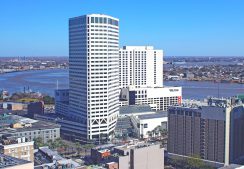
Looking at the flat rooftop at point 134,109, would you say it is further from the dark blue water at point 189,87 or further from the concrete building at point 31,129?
the dark blue water at point 189,87

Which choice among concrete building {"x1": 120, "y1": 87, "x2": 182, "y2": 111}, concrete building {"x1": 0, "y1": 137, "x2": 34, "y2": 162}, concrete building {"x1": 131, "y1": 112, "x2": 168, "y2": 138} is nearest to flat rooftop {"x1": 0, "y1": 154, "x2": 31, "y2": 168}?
concrete building {"x1": 0, "y1": 137, "x2": 34, "y2": 162}

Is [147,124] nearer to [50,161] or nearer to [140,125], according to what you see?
[140,125]

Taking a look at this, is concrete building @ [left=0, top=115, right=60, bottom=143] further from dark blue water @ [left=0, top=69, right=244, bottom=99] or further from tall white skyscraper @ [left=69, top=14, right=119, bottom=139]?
dark blue water @ [left=0, top=69, right=244, bottom=99]

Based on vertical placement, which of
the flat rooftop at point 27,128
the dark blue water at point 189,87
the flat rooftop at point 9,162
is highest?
the flat rooftop at point 9,162

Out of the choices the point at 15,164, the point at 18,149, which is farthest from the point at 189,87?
the point at 15,164

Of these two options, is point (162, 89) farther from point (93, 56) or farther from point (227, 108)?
point (227, 108)

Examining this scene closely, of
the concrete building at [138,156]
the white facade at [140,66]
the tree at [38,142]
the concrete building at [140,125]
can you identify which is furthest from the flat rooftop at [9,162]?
the white facade at [140,66]

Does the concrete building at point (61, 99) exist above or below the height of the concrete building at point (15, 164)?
below
